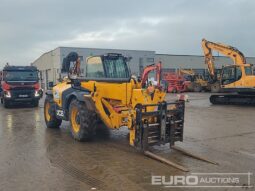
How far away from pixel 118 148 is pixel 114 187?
2.74 meters

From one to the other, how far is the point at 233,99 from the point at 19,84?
12.8 m

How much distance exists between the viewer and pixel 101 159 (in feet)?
23.0

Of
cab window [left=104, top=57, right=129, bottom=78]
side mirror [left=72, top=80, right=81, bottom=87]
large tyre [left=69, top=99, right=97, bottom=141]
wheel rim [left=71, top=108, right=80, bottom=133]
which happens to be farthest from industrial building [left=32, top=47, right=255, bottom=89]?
large tyre [left=69, top=99, right=97, bottom=141]

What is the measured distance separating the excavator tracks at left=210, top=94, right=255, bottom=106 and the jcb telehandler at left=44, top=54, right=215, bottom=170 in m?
12.0

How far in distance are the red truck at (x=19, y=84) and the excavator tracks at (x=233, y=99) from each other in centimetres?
1104

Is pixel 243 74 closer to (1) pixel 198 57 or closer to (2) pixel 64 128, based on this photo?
(2) pixel 64 128

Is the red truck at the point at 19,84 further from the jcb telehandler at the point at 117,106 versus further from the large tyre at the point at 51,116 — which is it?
the jcb telehandler at the point at 117,106

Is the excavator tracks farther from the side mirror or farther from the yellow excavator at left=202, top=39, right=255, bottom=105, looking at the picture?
the side mirror

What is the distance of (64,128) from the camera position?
36.0 feet

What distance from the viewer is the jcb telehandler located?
720 cm

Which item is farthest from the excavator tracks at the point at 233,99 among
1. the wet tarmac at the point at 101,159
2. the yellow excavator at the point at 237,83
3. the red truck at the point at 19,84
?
the red truck at the point at 19,84

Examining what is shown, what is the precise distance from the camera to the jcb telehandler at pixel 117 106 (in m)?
7.20

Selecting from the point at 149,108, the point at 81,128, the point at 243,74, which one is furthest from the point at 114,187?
the point at 243,74

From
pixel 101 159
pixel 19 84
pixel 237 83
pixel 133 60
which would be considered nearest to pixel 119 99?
pixel 101 159
